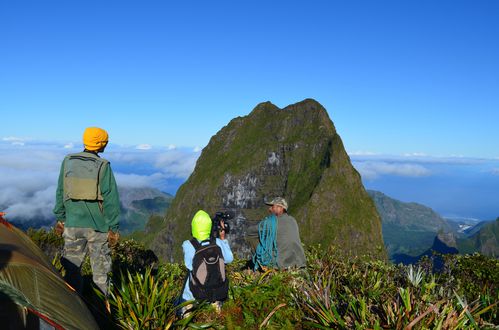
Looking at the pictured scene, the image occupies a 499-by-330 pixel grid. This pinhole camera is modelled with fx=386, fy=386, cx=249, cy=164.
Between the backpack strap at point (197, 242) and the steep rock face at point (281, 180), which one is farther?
the steep rock face at point (281, 180)

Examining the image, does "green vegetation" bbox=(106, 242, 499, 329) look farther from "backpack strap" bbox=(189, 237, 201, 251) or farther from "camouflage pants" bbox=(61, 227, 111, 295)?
"backpack strap" bbox=(189, 237, 201, 251)

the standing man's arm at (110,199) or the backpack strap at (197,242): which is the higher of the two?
the standing man's arm at (110,199)

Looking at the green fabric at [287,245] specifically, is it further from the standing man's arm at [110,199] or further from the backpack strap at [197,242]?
the standing man's arm at [110,199]

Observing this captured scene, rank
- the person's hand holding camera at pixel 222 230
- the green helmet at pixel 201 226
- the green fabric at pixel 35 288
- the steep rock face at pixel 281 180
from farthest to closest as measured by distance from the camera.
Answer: the steep rock face at pixel 281 180 < the person's hand holding camera at pixel 222 230 < the green helmet at pixel 201 226 < the green fabric at pixel 35 288

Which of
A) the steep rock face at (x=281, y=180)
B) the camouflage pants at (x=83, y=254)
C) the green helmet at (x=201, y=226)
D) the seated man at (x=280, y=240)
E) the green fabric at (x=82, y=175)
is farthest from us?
the steep rock face at (x=281, y=180)

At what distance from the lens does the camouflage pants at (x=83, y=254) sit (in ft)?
18.2

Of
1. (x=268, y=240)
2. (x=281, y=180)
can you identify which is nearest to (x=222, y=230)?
(x=268, y=240)

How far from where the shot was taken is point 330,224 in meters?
133

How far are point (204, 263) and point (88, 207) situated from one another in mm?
1823

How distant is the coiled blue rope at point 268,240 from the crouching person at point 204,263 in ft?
8.40

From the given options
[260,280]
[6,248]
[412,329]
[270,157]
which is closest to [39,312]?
[6,248]

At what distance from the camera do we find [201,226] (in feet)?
17.8

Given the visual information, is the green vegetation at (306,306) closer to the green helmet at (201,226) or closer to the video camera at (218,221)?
the green helmet at (201,226)

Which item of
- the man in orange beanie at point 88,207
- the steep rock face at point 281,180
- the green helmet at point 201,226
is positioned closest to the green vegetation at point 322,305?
the man in orange beanie at point 88,207
